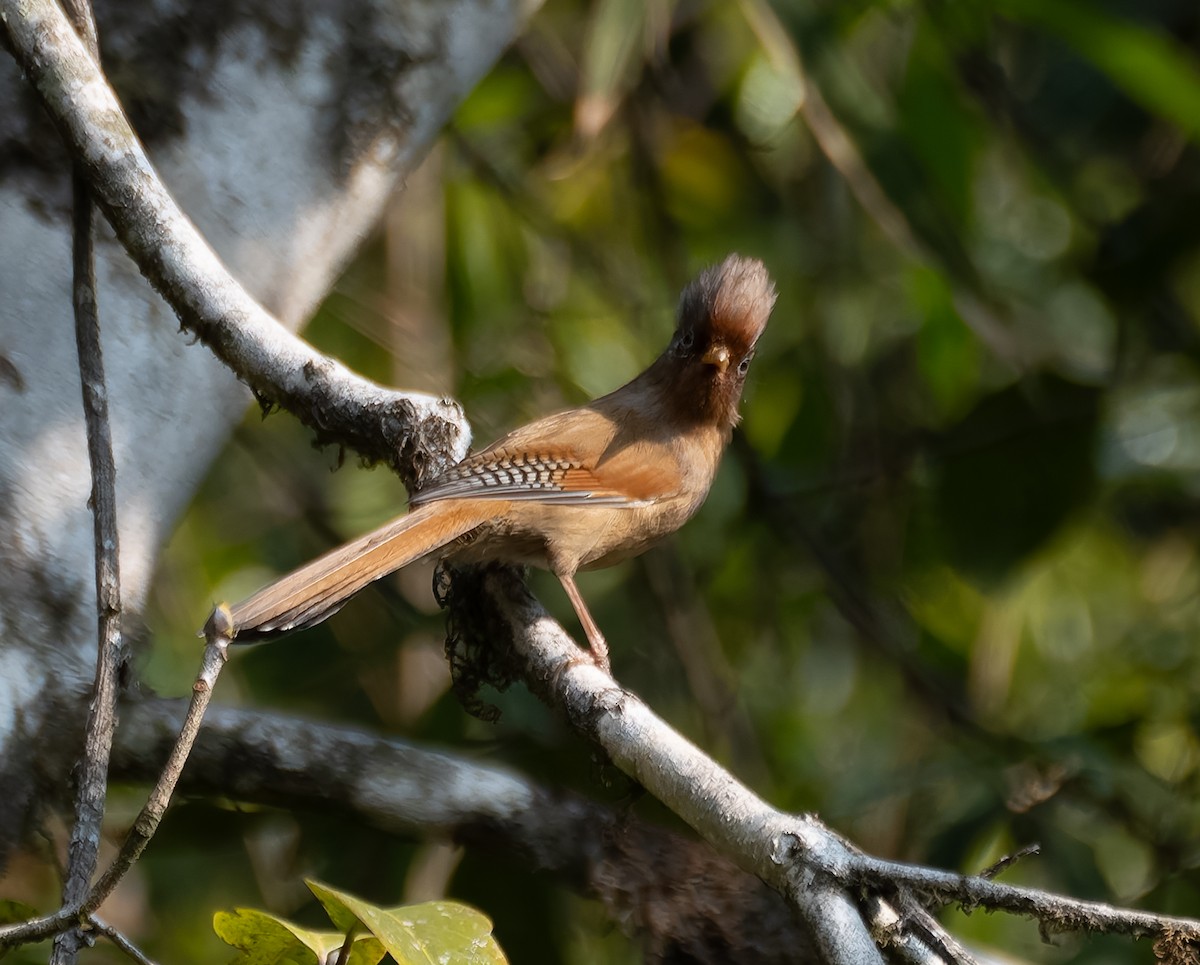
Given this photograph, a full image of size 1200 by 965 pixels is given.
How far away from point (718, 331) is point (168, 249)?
6.16 ft

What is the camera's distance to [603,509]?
409 centimetres

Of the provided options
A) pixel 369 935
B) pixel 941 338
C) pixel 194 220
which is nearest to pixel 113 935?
pixel 369 935

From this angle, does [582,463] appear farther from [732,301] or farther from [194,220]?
[194,220]

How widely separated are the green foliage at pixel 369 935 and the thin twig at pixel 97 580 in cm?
22

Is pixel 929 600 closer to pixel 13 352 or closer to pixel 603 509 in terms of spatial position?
pixel 603 509

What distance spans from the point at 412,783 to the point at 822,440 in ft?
10.4

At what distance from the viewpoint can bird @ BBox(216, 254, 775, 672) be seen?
3443 millimetres

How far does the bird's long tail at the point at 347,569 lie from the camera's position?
262cm

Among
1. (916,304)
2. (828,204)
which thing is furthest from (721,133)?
(916,304)

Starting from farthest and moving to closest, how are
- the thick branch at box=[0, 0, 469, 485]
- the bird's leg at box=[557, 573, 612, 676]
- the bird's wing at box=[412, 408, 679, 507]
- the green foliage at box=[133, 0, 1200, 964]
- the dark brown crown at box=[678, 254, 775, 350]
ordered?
the green foliage at box=[133, 0, 1200, 964]
the dark brown crown at box=[678, 254, 775, 350]
the bird's wing at box=[412, 408, 679, 507]
the bird's leg at box=[557, 573, 612, 676]
the thick branch at box=[0, 0, 469, 485]

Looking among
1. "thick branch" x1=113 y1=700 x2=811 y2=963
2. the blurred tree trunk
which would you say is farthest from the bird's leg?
the blurred tree trunk

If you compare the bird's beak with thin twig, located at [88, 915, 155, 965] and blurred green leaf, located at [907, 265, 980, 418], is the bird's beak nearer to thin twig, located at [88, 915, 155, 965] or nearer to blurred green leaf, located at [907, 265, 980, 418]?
blurred green leaf, located at [907, 265, 980, 418]

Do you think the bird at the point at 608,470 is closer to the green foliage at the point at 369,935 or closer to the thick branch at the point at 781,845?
the thick branch at the point at 781,845

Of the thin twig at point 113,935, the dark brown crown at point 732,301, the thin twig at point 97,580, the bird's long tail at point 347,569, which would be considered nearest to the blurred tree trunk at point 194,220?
the thin twig at point 97,580
